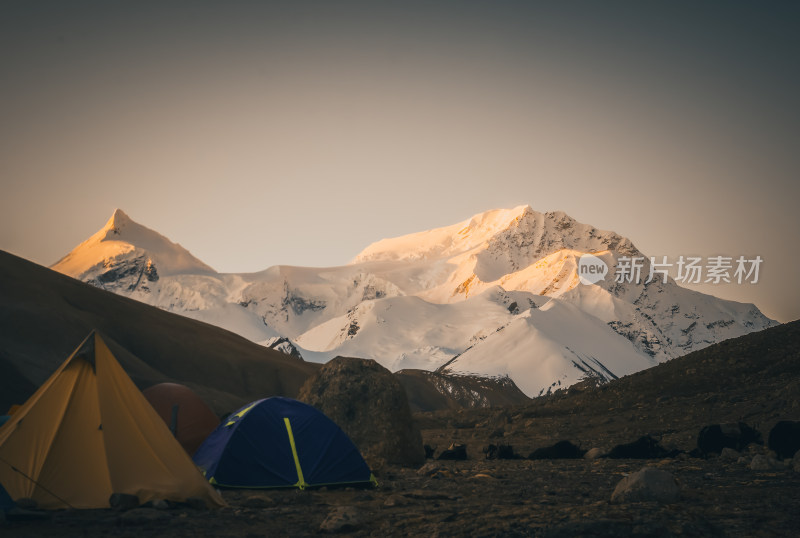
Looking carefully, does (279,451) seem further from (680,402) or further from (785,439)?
(680,402)

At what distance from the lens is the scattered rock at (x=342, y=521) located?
867 cm

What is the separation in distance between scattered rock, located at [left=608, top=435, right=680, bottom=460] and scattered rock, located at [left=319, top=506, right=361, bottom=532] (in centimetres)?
1056

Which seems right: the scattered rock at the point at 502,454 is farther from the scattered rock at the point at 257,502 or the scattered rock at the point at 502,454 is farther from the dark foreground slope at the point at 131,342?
the dark foreground slope at the point at 131,342

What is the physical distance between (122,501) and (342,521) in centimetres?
302

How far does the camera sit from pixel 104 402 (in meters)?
10.2

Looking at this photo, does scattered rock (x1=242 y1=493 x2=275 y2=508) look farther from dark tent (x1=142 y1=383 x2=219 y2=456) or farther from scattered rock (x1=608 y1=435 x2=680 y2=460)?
scattered rock (x1=608 y1=435 x2=680 y2=460)

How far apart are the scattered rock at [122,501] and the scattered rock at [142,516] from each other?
36 centimetres

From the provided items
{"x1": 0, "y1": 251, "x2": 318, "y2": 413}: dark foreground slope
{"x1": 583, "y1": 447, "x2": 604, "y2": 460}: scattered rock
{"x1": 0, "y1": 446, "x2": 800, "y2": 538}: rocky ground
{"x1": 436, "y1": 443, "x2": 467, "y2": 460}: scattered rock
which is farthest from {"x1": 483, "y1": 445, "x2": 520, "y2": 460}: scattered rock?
{"x1": 0, "y1": 251, "x2": 318, "y2": 413}: dark foreground slope

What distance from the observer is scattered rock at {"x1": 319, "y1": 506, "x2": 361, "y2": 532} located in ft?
28.5

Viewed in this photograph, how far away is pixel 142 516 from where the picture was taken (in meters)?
8.95

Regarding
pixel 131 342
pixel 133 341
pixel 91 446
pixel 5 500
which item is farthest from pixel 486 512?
pixel 133 341

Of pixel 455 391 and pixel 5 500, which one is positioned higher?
pixel 5 500

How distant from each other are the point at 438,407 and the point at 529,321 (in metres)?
45.3

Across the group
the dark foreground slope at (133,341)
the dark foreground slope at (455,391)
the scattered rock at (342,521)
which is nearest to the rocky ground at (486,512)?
the scattered rock at (342,521)
